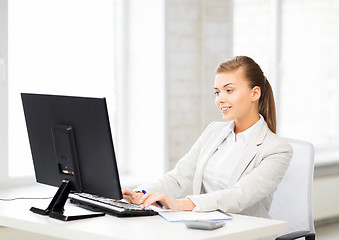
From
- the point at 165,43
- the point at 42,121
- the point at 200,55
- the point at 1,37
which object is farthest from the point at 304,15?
the point at 42,121

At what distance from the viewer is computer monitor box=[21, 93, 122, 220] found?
2066 millimetres

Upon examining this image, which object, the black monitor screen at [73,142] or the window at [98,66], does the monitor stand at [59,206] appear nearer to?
the black monitor screen at [73,142]

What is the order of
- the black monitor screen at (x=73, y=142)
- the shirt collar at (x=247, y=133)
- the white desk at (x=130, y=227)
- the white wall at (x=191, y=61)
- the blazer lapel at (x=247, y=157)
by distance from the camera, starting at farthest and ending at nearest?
the white wall at (x=191, y=61) < the shirt collar at (x=247, y=133) < the blazer lapel at (x=247, y=157) < the black monitor screen at (x=73, y=142) < the white desk at (x=130, y=227)

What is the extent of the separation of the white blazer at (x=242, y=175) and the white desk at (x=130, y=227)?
0.56 ft

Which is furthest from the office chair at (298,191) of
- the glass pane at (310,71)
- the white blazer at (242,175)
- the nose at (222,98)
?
the glass pane at (310,71)

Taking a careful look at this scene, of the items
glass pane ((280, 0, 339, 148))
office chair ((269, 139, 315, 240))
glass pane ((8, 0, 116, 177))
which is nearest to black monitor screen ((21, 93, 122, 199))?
office chair ((269, 139, 315, 240))

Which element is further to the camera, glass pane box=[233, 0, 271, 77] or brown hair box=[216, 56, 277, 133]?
glass pane box=[233, 0, 271, 77]

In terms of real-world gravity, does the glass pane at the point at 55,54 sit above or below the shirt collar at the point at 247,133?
above

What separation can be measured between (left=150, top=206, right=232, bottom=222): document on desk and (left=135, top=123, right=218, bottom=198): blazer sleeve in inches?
15.7

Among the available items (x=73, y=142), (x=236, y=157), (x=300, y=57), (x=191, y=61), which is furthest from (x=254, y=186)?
(x=300, y=57)

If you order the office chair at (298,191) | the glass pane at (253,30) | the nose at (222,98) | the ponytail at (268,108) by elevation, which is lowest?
the office chair at (298,191)

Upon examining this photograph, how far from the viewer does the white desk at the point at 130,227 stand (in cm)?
187

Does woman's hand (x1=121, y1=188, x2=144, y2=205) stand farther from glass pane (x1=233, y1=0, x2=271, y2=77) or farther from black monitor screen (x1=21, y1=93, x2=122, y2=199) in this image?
glass pane (x1=233, y1=0, x2=271, y2=77)

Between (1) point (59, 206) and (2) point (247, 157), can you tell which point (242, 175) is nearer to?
(2) point (247, 157)
